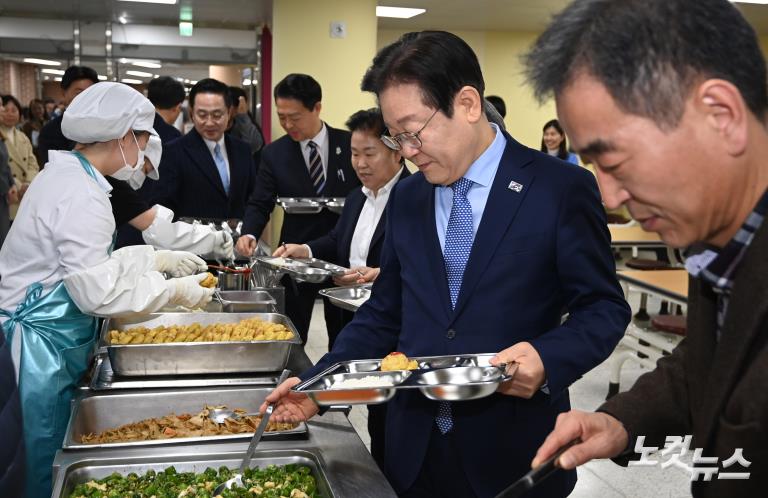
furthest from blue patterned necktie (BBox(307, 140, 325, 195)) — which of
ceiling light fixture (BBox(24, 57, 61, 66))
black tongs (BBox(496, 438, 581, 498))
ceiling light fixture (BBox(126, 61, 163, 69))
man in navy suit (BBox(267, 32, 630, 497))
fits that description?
ceiling light fixture (BBox(24, 57, 61, 66))

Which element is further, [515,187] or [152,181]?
[152,181]

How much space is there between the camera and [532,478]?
90 cm

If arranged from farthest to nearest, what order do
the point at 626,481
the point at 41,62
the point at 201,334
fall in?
the point at 41,62 → the point at 626,481 → the point at 201,334

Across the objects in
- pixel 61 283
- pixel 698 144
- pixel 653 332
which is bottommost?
pixel 653 332

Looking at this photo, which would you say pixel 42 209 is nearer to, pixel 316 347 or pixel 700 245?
pixel 700 245

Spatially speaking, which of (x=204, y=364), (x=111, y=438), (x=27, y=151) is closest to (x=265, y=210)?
(x=204, y=364)

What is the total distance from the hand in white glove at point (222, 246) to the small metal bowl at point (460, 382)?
175 centimetres

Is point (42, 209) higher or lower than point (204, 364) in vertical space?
higher

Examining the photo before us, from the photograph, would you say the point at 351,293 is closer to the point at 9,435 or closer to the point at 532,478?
the point at 9,435

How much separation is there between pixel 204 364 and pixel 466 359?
75 centimetres

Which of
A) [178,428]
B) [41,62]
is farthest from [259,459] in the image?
[41,62]

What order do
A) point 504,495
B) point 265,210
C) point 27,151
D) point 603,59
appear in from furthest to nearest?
1. point 27,151
2. point 265,210
3. point 504,495
4. point 603,59

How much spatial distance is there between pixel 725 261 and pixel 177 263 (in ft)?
6.14

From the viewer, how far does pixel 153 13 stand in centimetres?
701
